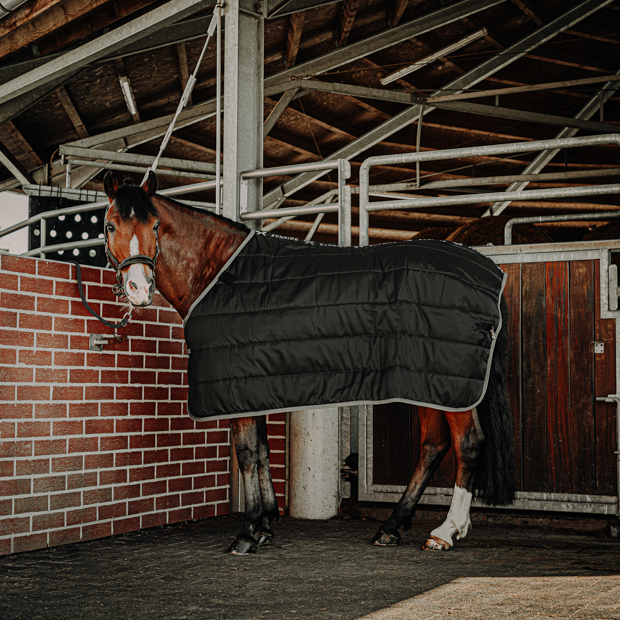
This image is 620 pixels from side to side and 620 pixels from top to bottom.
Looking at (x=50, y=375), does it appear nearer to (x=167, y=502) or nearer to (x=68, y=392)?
(x=68, y=392)

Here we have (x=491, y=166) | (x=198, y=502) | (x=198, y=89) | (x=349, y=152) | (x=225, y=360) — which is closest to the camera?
(x=225, y=360)

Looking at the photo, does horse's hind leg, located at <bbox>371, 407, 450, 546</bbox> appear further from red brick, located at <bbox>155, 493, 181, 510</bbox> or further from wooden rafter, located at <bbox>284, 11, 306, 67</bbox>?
wooden rafter, located at <bbox>284, 11, 306, 67</bbox>

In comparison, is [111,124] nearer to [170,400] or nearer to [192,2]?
[192,2]

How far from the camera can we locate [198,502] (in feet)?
14.3

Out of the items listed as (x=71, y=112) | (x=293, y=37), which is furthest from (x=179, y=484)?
(x=293, y=37)

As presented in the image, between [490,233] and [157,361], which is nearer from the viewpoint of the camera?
[157,361]

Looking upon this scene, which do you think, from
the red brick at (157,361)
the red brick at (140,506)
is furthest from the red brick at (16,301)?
the red brick at (140,506)

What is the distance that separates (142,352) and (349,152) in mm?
6094

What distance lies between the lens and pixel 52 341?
3582mm

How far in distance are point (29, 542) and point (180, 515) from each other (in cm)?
103

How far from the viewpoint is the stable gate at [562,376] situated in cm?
389

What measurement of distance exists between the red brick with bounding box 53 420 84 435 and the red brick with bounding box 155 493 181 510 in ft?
2.24

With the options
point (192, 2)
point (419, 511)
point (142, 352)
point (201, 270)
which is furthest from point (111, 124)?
point (419, 511)

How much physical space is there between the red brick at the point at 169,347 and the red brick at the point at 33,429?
90cm
